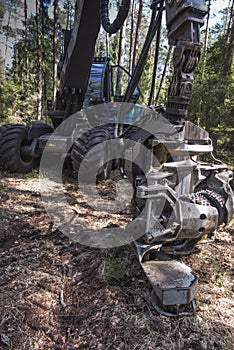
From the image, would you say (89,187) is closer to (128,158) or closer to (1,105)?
(128,158)

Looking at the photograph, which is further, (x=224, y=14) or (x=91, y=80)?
(x=224, y=14)

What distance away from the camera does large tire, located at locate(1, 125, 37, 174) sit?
18.4 feet

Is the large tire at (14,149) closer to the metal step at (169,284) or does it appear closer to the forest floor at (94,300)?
the forest floor at (94,300)

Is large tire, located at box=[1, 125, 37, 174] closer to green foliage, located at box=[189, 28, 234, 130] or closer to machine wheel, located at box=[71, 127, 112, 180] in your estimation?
machine wheel, located at box=[71, 127, 112, 180]

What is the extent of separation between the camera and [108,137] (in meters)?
4.91

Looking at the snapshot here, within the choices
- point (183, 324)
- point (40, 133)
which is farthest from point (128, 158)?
point (40, 133)

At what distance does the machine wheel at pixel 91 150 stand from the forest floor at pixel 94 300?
1.71 metres

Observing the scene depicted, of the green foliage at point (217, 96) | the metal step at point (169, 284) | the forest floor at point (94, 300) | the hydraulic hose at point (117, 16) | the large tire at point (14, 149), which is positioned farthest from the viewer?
the green foliage at point (217, 96)

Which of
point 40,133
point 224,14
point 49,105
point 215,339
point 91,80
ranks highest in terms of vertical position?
point 224,14

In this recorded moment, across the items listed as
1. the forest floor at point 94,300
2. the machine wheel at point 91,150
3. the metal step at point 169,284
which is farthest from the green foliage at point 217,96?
the metal step at point 169,284

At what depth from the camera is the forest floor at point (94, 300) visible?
5.78ft

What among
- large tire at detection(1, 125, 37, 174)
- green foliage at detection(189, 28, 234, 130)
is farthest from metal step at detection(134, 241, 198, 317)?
green foliage at detection(189, 28, 234, 130)

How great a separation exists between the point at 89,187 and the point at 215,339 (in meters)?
3.71

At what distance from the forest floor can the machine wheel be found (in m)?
1.71
